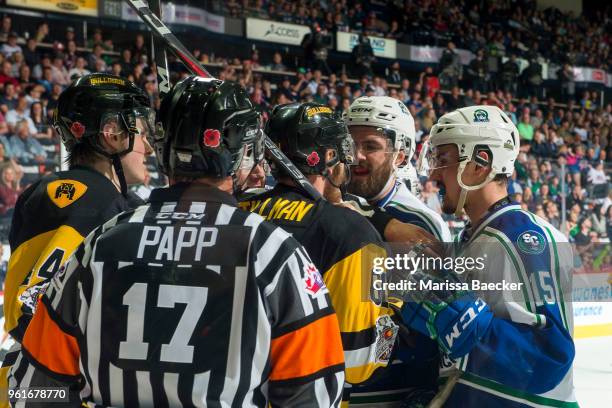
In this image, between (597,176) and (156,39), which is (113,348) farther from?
(597,176)

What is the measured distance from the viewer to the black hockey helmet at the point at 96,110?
6.98ft

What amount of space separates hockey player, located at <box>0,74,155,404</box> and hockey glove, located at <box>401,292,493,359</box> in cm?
91

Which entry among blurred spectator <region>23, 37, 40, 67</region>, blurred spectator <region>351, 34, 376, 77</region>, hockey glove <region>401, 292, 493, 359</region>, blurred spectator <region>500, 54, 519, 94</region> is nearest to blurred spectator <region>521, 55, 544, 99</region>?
blurred spectator <region>500, 54, 519, 94</region>

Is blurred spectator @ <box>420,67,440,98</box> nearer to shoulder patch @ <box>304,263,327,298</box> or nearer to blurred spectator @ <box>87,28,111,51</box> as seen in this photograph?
blurred spectator @ <box>87,28,111,51</box>

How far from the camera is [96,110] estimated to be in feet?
7.02

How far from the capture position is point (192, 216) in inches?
49.9

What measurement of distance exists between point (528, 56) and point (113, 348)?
1777cm

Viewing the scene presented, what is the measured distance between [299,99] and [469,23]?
29.3ft

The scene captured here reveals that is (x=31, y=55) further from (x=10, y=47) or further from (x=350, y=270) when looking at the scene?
(x=350, y=270)

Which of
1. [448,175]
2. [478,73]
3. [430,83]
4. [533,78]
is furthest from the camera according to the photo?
[533,78]

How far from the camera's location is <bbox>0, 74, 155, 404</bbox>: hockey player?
6.23 ft

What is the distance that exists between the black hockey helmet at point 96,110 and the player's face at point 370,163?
83 cm

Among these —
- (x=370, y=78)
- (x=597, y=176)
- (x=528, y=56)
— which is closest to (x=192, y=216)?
(x=597, y=176)

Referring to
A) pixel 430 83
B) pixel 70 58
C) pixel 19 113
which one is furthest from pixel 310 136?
pixel 430 83
